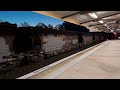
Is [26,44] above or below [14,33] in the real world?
below

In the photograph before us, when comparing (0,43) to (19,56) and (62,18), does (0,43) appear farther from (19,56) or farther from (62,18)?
(62,18)

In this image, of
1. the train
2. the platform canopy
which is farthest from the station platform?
the platform canopy

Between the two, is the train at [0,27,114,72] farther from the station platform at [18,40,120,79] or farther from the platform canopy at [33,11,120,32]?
the platform canopy at [33,11,120,32]

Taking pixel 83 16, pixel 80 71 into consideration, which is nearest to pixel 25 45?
pixel 80 71

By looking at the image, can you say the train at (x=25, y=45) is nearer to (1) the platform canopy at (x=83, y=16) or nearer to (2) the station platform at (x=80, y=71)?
(2) the station platform at (x=80, y=71)

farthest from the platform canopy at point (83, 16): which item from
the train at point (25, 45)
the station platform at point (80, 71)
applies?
the station platform at point (80, 71)

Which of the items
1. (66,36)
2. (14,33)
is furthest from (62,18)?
(14,33)

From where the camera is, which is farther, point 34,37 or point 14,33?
point 34,37
